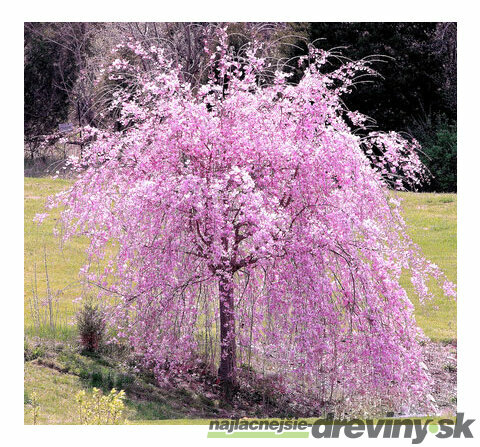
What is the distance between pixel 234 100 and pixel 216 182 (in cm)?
106

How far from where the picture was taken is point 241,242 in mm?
7348

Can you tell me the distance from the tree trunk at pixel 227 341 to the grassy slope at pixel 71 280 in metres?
0.49

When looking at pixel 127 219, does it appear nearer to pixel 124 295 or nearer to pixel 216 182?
pixel 124 295

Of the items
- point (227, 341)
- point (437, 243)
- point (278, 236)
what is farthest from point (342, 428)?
point (437, 243)

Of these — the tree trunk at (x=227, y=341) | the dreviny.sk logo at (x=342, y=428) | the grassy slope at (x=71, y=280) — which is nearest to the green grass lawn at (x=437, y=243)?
the grassy slope at (x=71, y=280)

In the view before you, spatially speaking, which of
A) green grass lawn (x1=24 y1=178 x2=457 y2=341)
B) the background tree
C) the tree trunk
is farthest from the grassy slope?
the background tree

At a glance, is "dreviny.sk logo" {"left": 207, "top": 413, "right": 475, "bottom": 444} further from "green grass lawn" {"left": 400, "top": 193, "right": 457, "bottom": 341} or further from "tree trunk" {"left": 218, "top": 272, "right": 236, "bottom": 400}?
"green grass lawn" {"left": 400, "top": 193, "right": 457, "bottom": 341}

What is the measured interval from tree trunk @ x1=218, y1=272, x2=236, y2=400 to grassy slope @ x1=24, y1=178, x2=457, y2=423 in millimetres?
485

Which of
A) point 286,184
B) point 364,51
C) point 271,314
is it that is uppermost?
point 364,51

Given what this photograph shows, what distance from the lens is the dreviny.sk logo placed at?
6191 mm

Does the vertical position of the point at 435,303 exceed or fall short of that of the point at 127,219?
it falls short
